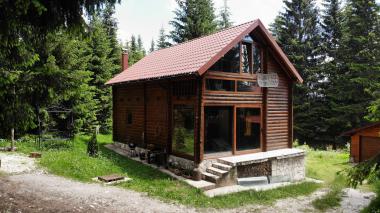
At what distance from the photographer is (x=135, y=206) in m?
8.52

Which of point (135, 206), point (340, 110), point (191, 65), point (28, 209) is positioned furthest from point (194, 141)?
point (340, 110)

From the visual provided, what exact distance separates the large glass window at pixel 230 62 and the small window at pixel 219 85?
0.49 meters

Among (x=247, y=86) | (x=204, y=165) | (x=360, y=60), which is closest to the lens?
(x=204, y=165)

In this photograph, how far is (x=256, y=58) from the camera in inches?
539

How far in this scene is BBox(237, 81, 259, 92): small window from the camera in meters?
13.0

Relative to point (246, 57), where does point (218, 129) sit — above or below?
below

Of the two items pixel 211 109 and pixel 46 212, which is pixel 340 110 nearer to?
pixel 211 109

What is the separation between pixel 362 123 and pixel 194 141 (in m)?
21.7

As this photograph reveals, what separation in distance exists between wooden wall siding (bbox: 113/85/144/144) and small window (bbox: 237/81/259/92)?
17.3 ft

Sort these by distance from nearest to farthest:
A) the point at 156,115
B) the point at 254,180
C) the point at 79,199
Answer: the point at 79,199
the point at 254,180
the point at 156,115

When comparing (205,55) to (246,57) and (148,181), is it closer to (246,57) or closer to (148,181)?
(246,57)

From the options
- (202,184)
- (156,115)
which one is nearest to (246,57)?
(156,115)

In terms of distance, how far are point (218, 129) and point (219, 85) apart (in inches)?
72.2

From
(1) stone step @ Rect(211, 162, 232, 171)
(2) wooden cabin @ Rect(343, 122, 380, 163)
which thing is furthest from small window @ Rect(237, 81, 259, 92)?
(2) wooden cabin @ Rect(343, 122, 380, 163)
